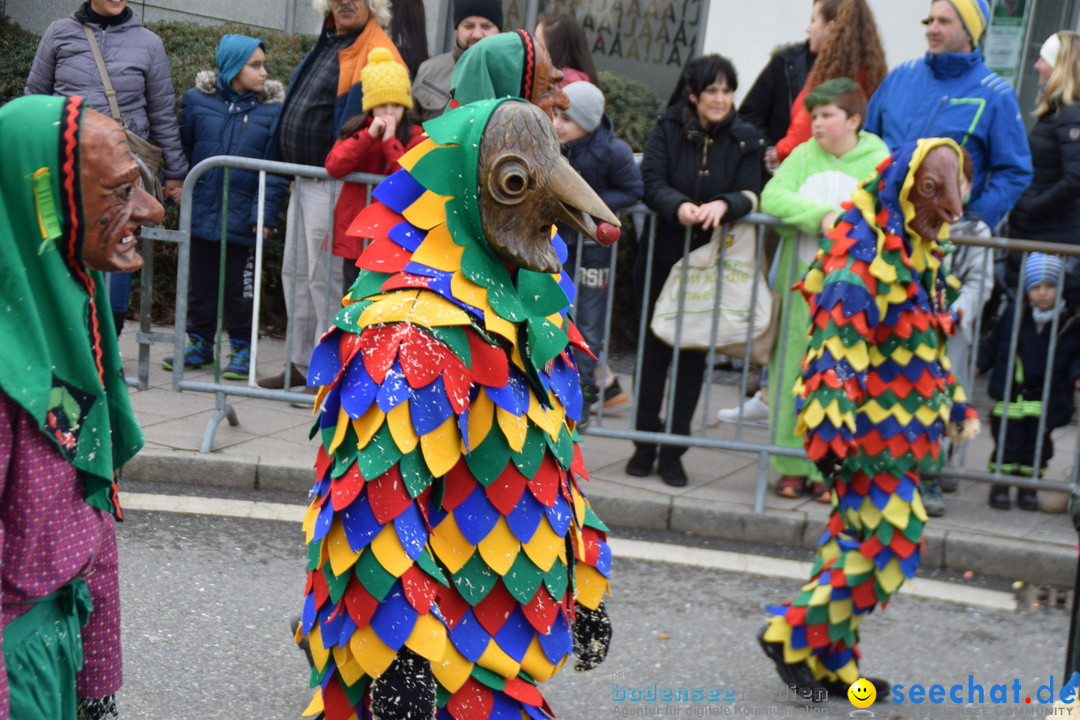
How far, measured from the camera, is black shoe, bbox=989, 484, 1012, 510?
6.28 m

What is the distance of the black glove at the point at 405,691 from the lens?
2.08m

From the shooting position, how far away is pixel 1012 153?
243 inches

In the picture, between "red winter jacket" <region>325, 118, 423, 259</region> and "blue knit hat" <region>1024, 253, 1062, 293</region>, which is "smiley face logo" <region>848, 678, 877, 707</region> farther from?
"red winter jacket" <region>325, 118, 423, 259</region>

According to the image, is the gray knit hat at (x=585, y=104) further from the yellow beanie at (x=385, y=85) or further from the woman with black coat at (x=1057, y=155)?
the woman with black coat at (x=1057, y=155)

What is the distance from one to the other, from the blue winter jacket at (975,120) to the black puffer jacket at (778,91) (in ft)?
3.41

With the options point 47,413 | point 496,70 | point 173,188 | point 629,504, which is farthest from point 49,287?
point 173,188

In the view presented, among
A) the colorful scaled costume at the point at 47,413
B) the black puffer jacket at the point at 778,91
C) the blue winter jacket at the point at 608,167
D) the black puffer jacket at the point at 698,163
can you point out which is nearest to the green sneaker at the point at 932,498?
the black puffer jacket at the point at 698,163

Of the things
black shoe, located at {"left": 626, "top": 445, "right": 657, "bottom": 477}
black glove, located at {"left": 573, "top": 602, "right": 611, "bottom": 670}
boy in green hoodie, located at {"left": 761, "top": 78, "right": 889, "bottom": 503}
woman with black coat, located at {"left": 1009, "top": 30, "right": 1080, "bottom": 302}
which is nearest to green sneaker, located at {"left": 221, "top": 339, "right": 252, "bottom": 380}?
black shoe, located at {"left": 626, "top": 445, "right": 657, "bottom": 477}

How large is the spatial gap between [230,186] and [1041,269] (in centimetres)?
438

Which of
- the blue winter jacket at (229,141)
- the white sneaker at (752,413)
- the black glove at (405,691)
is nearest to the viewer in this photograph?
the black glove at (405,691)

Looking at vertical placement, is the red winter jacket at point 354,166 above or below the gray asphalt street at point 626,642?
above

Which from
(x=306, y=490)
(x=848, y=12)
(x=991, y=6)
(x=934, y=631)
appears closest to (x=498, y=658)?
(x=934, y=631)

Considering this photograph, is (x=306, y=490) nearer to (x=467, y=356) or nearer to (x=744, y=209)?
(x=744, y=209)

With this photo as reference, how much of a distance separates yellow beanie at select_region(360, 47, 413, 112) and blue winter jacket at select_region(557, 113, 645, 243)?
865 millimetres
